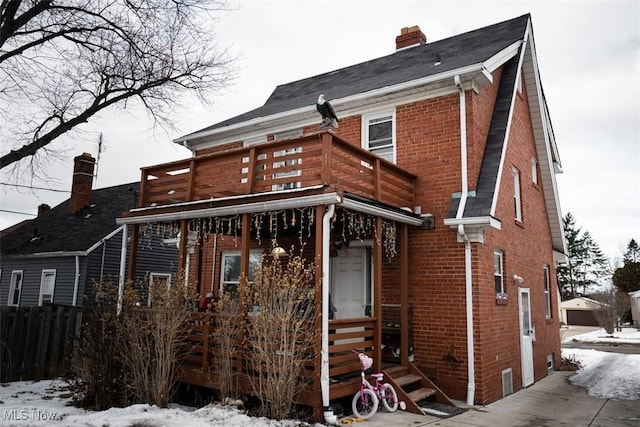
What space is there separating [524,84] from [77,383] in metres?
13.4

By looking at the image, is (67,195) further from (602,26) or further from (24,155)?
(602,26)

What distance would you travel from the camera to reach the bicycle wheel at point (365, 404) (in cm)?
741

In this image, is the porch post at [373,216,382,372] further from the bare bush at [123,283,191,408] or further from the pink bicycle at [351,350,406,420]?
the bare bush at [123,283,191,408]

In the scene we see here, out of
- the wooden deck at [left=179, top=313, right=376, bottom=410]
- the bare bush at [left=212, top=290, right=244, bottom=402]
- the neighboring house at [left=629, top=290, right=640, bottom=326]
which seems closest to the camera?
the wooden deck at [left=179, top=313, right=376, bottom=410]

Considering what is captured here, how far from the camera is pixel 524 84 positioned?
13484mm

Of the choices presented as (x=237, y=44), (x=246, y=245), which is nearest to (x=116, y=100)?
(x=237, y=44)

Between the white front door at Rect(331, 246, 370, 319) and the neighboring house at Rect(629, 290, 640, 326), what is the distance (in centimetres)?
3803

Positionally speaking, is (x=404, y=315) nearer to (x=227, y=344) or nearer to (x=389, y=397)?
(x=389, y=397)

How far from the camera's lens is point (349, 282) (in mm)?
11062

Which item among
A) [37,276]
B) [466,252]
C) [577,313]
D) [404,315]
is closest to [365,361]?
[404,315]

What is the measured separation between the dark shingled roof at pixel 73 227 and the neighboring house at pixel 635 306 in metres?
40.3

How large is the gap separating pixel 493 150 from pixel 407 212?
2662mm

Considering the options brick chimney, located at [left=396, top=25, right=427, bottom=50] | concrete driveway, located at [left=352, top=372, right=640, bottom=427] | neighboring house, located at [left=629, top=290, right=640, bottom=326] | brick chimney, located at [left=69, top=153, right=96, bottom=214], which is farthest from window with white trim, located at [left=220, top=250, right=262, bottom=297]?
neighboring house, located at [left=629, top=290, right=640, bottom=326]

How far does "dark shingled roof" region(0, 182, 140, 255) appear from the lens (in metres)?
18.5
